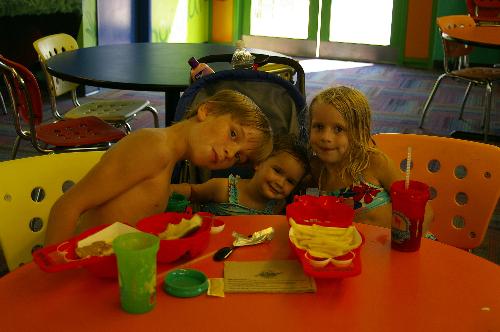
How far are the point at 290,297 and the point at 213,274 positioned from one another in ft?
0.54

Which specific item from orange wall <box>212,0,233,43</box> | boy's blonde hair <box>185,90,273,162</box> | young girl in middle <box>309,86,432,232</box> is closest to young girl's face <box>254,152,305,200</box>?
young girl in middle <box>309,86,432,232</box>

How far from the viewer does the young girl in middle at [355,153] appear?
1896 mm

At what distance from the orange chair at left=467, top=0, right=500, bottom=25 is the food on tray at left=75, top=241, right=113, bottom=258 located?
414cm

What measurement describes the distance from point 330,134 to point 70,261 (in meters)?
0.95

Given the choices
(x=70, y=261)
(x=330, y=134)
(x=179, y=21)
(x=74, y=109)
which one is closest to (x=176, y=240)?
(x=70, y=261)

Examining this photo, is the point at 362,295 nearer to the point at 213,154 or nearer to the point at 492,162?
the point at 213,154

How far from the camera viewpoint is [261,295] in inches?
46.5

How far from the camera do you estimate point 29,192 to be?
1.64 meters

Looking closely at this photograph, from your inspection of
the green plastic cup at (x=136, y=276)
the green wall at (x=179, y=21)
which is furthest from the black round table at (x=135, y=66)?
the green wall at (x=179, y=21)

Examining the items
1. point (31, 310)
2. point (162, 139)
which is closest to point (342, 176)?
point (162, 139)

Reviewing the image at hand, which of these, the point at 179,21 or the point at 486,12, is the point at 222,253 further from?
the point at 179,21

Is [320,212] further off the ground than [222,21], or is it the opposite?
[222,21]

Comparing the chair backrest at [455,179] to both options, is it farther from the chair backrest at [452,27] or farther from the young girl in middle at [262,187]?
the chair backrest at [452,27]

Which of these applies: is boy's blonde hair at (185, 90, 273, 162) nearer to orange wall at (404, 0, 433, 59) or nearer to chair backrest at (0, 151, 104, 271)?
chair backrest at (0, 151, 104, 271)
